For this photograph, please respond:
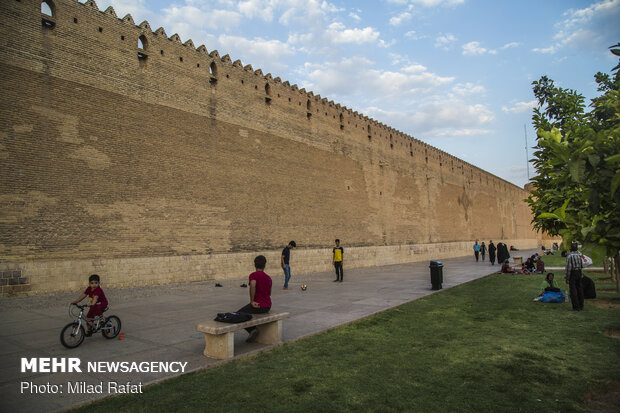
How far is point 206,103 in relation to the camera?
14.6 m

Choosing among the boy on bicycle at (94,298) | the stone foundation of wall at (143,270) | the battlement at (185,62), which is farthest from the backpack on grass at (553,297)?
the battlement at (185,62)

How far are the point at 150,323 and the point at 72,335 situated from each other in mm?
1773

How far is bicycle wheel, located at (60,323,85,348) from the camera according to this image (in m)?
5.46

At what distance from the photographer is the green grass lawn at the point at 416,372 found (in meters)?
3.47

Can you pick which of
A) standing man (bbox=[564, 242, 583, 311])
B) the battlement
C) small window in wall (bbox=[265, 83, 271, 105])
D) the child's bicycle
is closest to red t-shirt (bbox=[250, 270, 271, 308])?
the child's bicycle

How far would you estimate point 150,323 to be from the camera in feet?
23.5

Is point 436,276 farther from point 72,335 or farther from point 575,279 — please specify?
point 72,335

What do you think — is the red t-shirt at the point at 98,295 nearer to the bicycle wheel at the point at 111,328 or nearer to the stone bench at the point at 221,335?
the bicycle wheel at the point at 111,328

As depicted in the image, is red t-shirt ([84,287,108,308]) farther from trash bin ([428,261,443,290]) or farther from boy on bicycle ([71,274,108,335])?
trash bin ([428,261,443,290])

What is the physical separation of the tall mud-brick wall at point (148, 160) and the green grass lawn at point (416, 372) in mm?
7927

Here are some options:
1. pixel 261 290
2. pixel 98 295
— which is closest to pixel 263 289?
pixel 261 290

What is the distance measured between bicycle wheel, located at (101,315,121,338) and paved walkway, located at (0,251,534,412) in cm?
15

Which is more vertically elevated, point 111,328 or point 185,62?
point 185,62

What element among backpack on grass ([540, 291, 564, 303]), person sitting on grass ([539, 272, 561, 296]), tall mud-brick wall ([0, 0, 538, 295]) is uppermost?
tall mud-brick wall ([0, 0, 538, 295])
